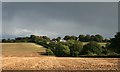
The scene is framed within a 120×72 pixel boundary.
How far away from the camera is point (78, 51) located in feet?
288

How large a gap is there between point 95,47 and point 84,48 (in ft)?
12.4

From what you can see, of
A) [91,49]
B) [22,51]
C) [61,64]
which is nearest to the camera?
[61,64]

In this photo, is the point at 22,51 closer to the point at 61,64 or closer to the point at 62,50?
the point at 62,50

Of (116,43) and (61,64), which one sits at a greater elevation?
(116,43)

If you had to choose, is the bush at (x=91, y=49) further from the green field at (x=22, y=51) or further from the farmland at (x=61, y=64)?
the farmland at (x=61, y=64)

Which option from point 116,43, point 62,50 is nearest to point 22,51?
point 62,50

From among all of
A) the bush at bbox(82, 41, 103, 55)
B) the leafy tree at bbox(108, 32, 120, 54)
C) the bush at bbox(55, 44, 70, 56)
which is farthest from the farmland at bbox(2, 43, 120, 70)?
the bush at bbox(82, 41, 103, 55)

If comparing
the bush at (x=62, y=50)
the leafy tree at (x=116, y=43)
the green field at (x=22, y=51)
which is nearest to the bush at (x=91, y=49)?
the bush at (x=62, y=50)

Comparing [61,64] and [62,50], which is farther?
[62,50]

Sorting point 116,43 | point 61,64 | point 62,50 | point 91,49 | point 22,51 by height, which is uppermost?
point 116,43

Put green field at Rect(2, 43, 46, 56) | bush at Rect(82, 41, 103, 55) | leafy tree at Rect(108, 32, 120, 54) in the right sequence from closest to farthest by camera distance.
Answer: leafy tree at Rect(108, 32, 120, 54) < green field at Rect(2, 43, 46, 56) < bush at Rect(82, 41, 103, 55)

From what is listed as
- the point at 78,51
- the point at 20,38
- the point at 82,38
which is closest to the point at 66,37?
the point at 82,38

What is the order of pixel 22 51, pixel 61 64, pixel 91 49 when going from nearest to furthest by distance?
1. pixel 61 64
2. pixel 91 49
3. pixel 22 51

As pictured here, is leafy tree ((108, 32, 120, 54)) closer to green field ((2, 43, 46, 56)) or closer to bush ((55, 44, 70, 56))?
bush ((55, 44, 70, 56))
